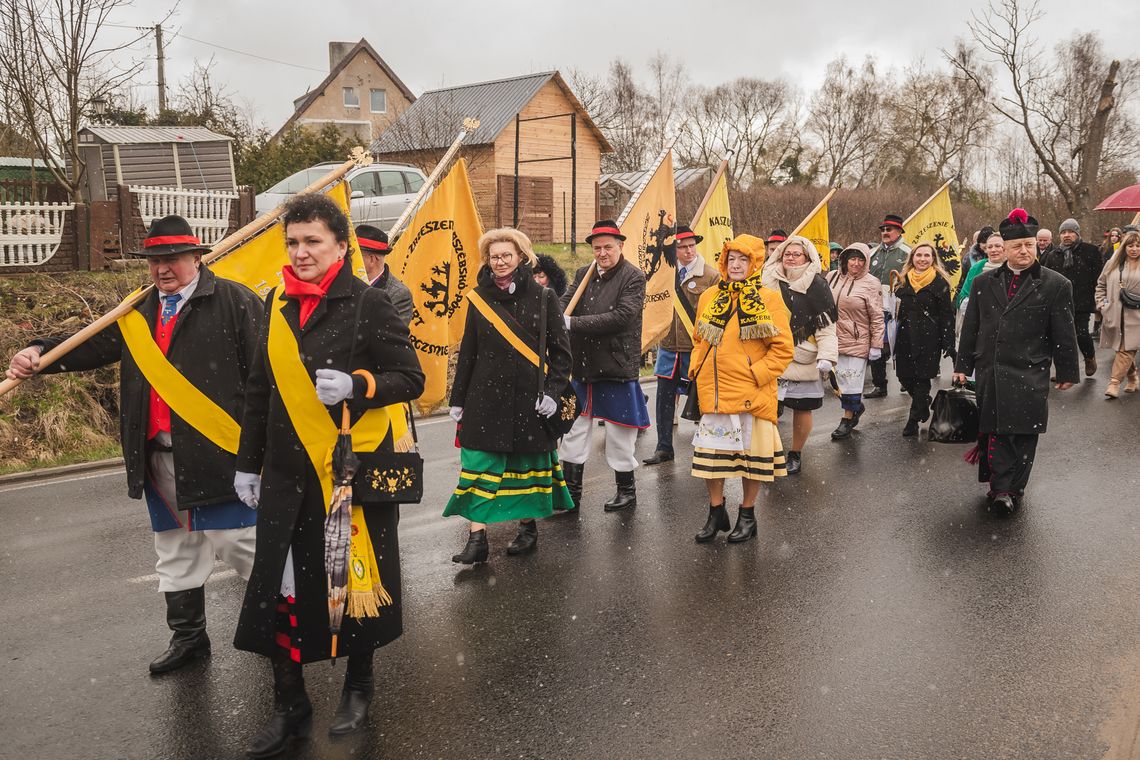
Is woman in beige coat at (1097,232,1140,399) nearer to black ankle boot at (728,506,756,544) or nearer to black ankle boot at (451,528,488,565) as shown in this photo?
black ankle boot at (728,506,756,544)

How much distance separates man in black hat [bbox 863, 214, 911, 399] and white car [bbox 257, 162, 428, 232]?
407 inches

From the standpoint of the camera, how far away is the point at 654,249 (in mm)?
8797

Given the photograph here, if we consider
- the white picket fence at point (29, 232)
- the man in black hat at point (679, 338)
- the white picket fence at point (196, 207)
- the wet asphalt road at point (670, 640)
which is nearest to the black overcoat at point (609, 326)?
the wet asphalt road at point (670, 640)

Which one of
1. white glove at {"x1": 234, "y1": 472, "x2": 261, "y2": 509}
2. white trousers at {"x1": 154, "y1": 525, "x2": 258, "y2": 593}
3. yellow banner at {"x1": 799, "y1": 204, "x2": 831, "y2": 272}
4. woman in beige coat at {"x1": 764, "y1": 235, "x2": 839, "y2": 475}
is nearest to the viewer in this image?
white glove at {"x1": 234, "y1": 472, "x2": 261, "y2": 509}

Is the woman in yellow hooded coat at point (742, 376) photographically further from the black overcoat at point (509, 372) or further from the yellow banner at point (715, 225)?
the yellow banner at point (715, 225)

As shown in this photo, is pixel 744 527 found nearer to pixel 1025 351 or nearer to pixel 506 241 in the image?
pixel 506 241

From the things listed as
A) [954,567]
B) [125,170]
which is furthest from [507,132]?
[954,567]

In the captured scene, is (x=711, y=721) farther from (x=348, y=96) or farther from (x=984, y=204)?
(x=348, y=96)

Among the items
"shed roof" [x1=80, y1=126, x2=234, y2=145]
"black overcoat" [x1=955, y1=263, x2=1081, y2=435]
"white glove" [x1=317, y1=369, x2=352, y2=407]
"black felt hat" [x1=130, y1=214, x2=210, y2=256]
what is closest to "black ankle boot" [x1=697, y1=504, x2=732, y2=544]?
"black overcoat" [x1=955, y1=263, x2=1081, y2=435]

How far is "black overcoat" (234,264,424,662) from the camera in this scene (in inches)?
143

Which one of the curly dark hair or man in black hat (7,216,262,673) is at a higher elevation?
the curly dark hair

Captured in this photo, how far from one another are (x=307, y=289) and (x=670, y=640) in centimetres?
238

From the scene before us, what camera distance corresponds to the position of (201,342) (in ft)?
14.0

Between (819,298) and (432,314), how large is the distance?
120 inches
